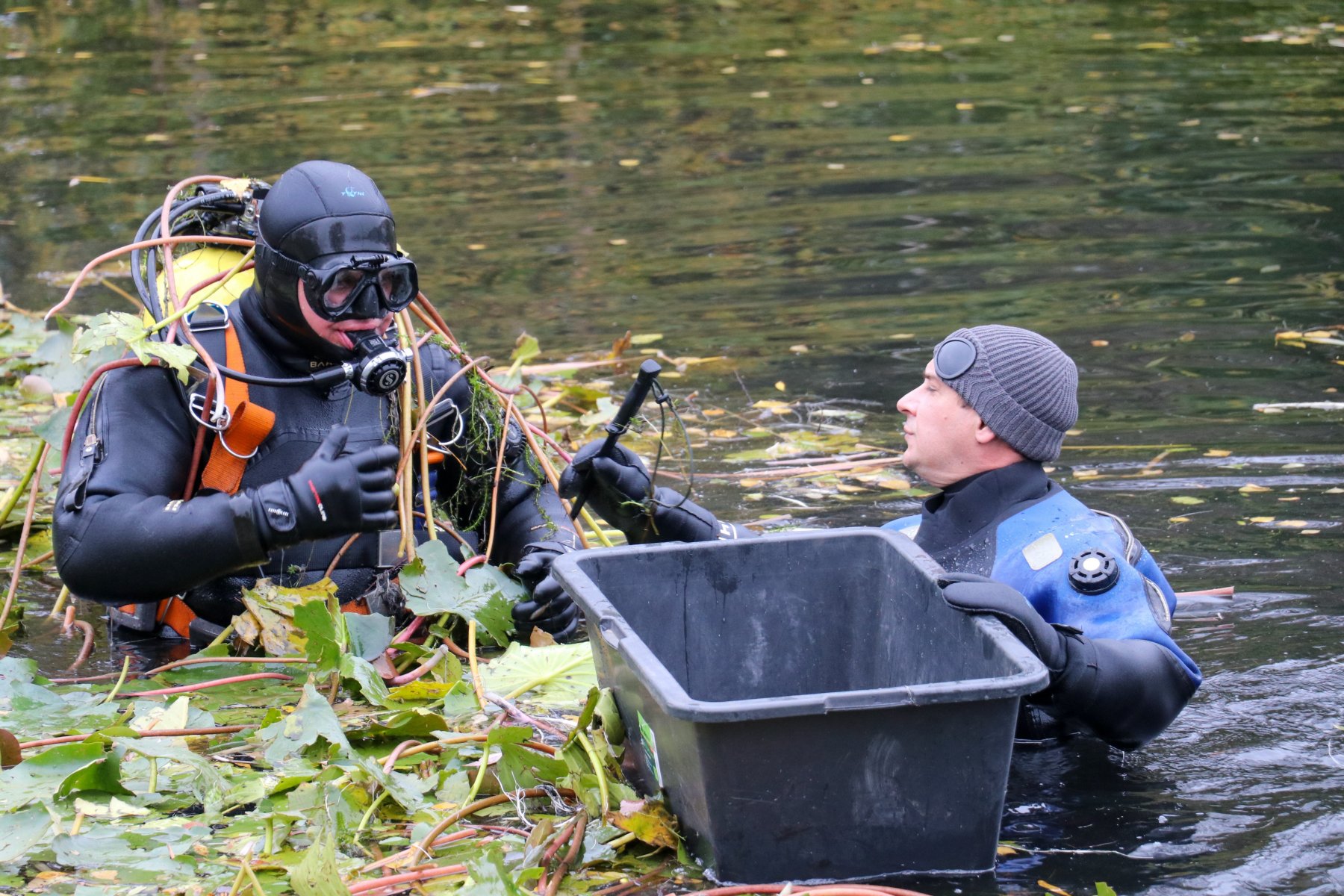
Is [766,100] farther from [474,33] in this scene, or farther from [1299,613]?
[1299,613]

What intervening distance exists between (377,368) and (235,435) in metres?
0.45

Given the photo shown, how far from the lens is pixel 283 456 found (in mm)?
3971

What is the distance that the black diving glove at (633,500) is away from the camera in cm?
376

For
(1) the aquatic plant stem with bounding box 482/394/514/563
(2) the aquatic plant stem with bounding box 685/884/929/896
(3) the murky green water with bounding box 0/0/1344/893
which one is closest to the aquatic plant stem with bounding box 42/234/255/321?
(1) the aquatic plant stem with bounding box 482/394/514/563

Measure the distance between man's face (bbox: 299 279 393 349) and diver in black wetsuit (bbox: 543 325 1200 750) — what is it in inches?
25.0

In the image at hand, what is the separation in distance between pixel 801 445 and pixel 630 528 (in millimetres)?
2145

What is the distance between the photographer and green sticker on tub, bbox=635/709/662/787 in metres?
2.89

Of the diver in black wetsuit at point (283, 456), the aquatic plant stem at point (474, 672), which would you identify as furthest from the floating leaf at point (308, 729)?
the diver in black wetsuit at point (283, 456)

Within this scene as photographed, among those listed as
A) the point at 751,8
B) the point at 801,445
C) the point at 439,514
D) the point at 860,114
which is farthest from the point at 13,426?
the point at 751,8

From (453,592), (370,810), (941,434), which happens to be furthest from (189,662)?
(941,434)

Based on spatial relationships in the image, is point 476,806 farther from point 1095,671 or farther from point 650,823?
point 1095,671

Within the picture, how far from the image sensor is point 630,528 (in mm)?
3871

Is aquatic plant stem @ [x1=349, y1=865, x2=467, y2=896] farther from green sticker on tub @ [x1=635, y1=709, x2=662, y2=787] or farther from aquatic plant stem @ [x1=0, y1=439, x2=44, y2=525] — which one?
aquatic plant stem @ [x1=0, y1=439, x2=44, y2=525]

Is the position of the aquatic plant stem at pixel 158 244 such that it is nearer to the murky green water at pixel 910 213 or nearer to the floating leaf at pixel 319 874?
the floating leaf at pixel 319 874
